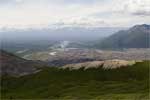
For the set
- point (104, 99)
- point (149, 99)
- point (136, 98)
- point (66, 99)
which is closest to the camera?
point (149, 99)

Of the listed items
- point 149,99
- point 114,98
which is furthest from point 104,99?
point 149,99

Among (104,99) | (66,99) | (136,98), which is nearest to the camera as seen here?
(136,98)

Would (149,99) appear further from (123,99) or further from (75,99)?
(75,99)

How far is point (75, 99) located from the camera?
187875mm

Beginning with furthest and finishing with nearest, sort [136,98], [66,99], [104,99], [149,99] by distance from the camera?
[66,99]
[104,99]
[136,98]
[149,99]

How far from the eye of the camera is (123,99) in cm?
16750

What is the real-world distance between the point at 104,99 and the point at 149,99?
3009 cm

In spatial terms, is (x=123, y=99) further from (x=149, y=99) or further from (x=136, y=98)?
(x=149, y=99)

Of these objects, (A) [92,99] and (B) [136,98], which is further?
(A) [92,99]

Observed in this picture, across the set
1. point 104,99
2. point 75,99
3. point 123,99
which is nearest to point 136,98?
point 123,99

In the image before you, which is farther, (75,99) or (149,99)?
(75,99)

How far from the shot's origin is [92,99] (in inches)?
7362

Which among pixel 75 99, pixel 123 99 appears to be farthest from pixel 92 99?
pixel 123 99

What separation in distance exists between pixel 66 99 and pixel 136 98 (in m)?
43.8
